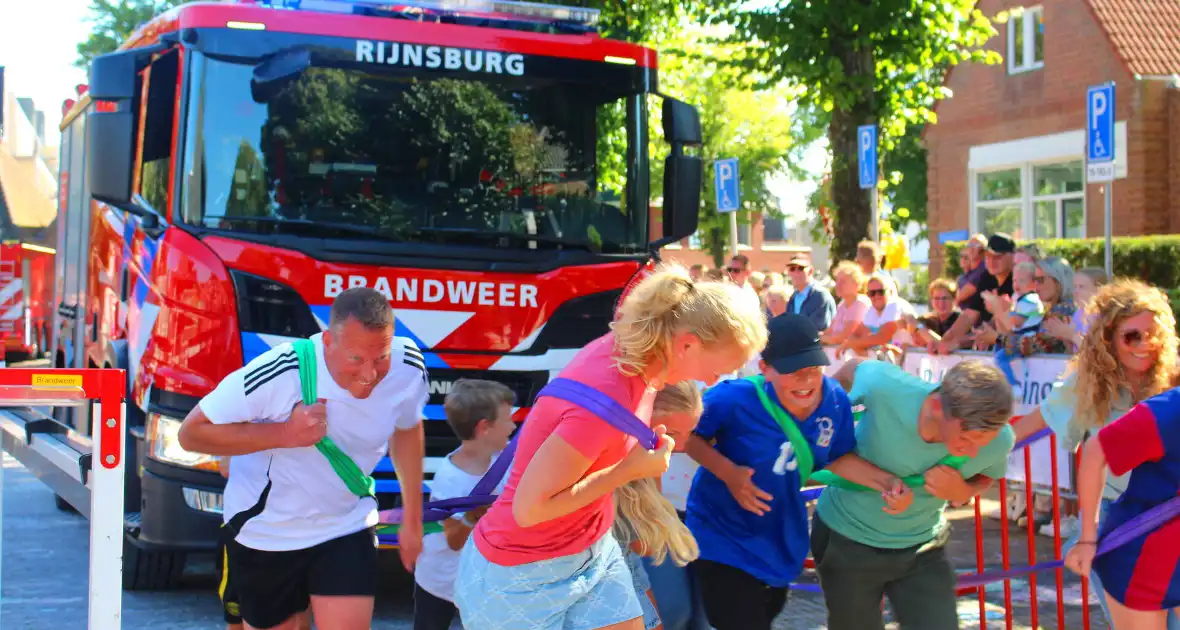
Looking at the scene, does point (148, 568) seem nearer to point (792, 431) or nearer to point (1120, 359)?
point (792, 431)

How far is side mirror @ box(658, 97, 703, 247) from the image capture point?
7695 mm

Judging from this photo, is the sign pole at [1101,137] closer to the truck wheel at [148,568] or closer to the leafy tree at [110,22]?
the truck wheel at [148,568]

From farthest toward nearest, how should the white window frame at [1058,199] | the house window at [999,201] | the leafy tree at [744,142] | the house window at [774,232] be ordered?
1. the house window at [774,232]
2. the leafy tree at [744,142]
3. the house window at [999,201]
4. the white window frame at [1058,199]

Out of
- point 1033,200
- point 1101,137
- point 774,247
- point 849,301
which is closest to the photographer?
point 1101,137

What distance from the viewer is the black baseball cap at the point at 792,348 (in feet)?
14.6

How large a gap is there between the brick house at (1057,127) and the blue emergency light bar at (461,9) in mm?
19754

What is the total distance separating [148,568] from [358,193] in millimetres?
A: 2394

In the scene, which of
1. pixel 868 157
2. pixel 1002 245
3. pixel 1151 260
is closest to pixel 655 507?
pixel 1002 245

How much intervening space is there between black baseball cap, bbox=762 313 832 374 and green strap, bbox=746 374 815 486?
168 mm

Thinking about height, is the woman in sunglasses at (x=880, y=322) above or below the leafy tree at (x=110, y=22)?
below

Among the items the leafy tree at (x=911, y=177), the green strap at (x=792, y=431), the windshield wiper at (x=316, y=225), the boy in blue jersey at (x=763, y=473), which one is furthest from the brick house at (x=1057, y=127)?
the green strap at (x=792, y=431)

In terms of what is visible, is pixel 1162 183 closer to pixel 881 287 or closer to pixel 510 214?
pixel 881 287

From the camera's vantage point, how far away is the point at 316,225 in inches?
267

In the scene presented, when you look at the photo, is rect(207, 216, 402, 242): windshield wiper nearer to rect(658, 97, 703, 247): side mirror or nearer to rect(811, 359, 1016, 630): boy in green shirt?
rect(658, 97, 703, 247): side mirror
